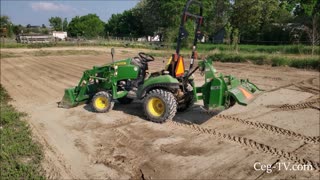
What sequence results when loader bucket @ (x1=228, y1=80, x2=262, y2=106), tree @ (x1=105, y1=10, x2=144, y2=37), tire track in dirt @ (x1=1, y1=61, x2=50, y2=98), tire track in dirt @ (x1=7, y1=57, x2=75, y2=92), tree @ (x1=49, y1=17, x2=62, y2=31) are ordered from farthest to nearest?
1. tree @ (x1=49, y1=17, x2=62, y2=31)
2. tree @ (x1=105, y1=10, x2=144, y2=37)
3. tire track in dirt @ (x1=7, y1=57, x2=75, y2=92)
4. tire track in dirt @ (x1=1, y1=61, x2=50, y2=98)
5. loader bucket @ (x1=228, y1=80, x2=262, y2=106)

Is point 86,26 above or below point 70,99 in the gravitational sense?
above

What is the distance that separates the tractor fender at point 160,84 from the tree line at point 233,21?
736 inches

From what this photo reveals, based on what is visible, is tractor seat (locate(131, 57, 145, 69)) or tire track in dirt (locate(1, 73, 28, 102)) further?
tire track in dirt (locate(1, 73, 28, 102))

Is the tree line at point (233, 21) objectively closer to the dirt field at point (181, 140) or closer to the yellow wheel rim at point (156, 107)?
the dirt field at point (181, 140)

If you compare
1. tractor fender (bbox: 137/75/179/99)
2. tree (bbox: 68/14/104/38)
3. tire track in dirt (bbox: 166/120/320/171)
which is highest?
tree (bbox: 68/14/104/38)

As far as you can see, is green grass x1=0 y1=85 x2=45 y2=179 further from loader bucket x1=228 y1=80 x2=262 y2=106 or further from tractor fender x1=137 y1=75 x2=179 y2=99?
loader bucket x1=228 y1=80 x2=262 y2=106

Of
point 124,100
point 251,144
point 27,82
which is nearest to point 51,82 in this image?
point 27,82

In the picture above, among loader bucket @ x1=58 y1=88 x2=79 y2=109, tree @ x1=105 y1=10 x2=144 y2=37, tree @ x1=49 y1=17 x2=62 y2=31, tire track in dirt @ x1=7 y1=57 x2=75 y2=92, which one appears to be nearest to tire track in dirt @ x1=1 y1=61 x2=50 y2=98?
tire track in dirt @ x1=7 y1=57 x2=75 y2=92

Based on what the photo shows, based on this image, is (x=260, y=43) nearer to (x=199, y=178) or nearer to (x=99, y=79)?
(x=99, y=79)

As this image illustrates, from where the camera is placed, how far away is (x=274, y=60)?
54.4 ft

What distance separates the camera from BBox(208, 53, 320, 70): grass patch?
1526 cm

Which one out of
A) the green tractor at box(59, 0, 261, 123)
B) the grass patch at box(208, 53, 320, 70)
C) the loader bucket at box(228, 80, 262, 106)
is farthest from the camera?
the grass patch at box(208, 53, 320, 70)

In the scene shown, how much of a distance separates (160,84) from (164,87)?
107mm

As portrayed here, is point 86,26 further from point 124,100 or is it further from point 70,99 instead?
point 70,99
